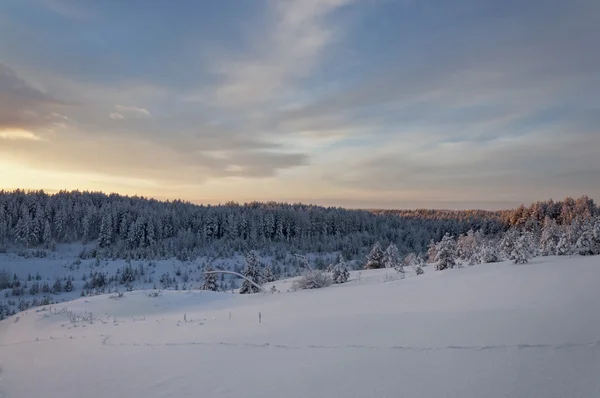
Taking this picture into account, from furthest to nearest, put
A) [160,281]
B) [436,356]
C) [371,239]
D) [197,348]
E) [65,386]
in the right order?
[371,239] < [160,281] < [197,348] < [65,386] < [436,356]

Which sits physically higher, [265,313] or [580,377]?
[580,377]

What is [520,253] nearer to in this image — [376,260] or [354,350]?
[354,350]

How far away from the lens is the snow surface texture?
4.70 meters

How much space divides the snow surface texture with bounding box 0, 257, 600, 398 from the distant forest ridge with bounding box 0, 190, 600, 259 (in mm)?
73695

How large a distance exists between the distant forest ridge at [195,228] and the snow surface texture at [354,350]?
242 feet

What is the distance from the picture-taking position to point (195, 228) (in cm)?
A: 10762

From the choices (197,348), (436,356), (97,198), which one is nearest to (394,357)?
(436,356)

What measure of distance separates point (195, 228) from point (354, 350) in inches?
4197

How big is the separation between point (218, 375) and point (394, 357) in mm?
2674

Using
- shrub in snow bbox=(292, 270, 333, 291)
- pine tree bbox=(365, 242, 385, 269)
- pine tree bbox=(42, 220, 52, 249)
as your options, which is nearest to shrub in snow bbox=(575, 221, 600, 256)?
shrub in snow bbox=(292, 270, 333, 291)

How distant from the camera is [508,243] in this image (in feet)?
61.8

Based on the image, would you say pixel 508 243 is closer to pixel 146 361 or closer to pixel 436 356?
pixel 436 356

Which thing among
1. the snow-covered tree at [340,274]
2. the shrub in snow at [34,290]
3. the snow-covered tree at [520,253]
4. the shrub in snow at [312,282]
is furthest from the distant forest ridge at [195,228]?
the snow-covered tree at [520,253]

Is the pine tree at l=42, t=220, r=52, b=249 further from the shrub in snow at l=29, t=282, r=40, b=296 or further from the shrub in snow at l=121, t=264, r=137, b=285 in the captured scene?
the shrub in snow at l=29, t=282, r=40, b=296
